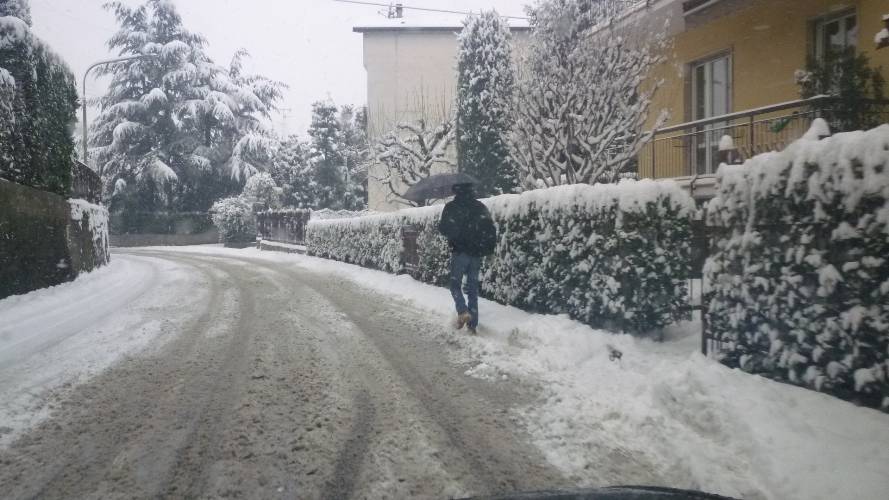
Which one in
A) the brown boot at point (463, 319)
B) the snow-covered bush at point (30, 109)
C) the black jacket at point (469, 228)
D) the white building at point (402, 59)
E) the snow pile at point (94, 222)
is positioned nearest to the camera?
the brown boot at point (463, 319)

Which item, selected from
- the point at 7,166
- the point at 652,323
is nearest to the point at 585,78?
the point at 652,323

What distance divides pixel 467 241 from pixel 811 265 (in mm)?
3634

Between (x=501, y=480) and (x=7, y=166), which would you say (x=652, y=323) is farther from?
(x=7, y=166)

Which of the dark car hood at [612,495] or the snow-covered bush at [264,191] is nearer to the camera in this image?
the dark car hood at [612,495]

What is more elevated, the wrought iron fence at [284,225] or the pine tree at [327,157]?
the pine tree at [327,157]

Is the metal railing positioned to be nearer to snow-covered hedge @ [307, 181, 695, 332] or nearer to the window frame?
the window frame

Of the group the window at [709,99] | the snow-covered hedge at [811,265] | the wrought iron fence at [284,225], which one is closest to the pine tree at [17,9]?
the snow-covered hedge at [811,265]

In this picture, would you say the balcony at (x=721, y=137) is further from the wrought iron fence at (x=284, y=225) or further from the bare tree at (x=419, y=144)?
the wrought iron fence at (x=284, y=225)

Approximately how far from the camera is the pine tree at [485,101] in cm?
1517

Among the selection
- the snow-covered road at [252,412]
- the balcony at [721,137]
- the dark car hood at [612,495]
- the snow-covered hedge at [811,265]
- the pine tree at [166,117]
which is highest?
the pine tree at [166,117]

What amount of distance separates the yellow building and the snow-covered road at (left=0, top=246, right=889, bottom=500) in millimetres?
6367

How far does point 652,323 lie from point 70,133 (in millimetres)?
11184

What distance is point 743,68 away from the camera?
10531 millimetres

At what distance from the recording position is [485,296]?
817 cm
